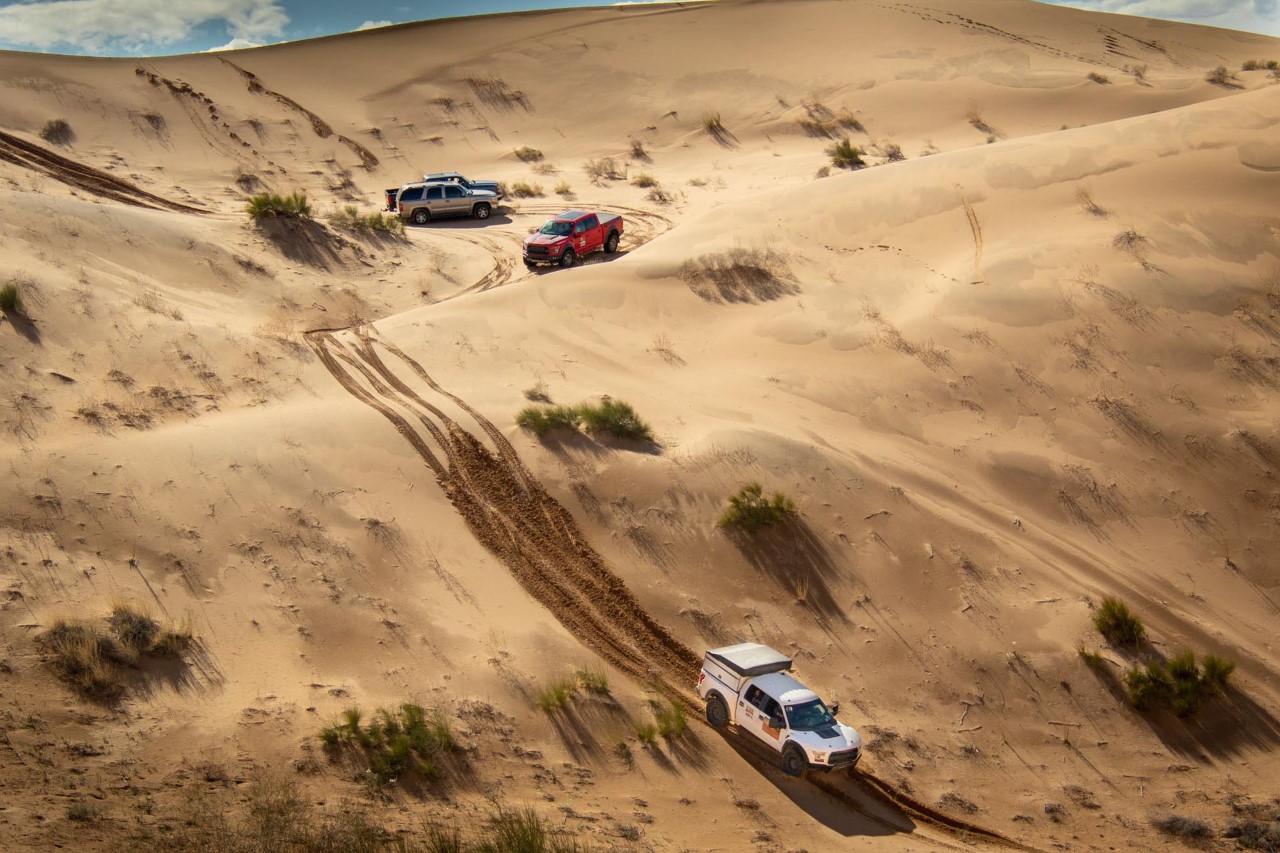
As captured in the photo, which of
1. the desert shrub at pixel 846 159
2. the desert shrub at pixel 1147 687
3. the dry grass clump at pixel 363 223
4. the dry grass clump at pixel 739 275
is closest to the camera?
the desert shrub at pixel 1147 687

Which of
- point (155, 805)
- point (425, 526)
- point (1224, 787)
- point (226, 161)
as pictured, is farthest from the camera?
point (226, 161)

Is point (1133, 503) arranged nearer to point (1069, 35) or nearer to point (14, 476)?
point (14, 476)

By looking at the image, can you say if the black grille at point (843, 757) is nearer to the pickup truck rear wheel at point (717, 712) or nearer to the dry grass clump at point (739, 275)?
the pickup truck rear wheel at point (717, 712)

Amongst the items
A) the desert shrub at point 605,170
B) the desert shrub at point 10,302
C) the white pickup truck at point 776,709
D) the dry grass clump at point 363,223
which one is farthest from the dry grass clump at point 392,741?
the desert shrub at point 605,170

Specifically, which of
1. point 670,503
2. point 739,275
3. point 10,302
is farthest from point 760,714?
point 10,302

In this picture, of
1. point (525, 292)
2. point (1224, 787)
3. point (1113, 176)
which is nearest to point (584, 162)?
point (525, 292)
